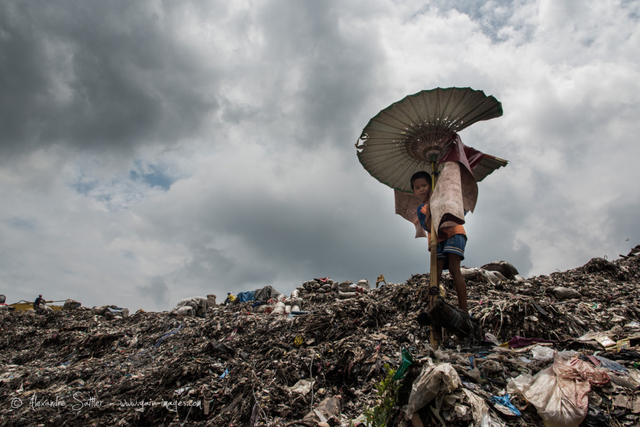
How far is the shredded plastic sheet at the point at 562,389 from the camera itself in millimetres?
1679

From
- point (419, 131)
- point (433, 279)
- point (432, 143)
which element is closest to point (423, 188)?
point (432, 143)

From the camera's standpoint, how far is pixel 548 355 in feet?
8.21

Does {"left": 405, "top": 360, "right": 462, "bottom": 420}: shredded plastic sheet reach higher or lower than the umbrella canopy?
lower

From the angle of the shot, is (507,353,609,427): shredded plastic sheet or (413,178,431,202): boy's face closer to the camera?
(507,353,609,427): shredded plastic sheet

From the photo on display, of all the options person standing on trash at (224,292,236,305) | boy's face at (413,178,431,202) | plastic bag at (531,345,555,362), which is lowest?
plastic bag at (531,345,555,362)

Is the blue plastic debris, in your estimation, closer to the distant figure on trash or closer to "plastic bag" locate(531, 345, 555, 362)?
"plastic bag" locate(531, 345, 555, 362)

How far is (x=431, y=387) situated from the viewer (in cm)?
191

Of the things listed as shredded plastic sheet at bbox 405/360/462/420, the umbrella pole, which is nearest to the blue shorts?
the umbrella pole

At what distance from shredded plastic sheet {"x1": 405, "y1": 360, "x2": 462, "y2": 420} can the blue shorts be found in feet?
5.96

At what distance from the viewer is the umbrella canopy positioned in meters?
3.40

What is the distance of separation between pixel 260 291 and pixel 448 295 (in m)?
8.47

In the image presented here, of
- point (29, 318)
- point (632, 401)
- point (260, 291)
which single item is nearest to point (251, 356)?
point (632, 401)

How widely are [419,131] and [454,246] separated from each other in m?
1.52

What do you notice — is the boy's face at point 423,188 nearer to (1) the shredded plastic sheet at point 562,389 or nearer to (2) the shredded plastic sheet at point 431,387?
(1) the shredded plastic sheet at point 562,389
